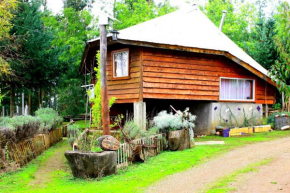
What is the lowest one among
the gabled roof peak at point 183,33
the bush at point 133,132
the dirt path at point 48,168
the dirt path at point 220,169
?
the dirt path at point 48,168

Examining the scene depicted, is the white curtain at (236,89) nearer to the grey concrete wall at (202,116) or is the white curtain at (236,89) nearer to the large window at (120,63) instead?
the grey concrete wall at (202,116)

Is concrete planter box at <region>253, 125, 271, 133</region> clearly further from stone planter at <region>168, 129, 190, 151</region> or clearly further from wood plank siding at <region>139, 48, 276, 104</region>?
stone planter at <region>168, 129, 190, 151</region>

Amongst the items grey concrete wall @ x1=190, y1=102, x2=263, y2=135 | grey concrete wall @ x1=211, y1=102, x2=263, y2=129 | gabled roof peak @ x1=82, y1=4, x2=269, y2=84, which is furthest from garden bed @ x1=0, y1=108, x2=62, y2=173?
grey concrete wall @ x1=211, y1=102, x2=263, y2=129

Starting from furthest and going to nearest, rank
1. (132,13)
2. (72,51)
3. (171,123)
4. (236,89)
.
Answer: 1. (132,13)
2. (72,51)
3. (236,89)
4. (171,123)

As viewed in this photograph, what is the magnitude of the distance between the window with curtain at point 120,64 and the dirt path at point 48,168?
4.57 meters

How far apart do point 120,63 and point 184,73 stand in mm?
3133

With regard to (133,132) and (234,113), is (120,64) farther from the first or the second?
(234,113)

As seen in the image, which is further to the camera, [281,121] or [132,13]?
[132,13]

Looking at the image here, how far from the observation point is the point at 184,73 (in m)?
18.1

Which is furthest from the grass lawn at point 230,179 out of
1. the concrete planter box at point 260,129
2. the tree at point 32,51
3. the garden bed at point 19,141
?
the tree at point 32,51

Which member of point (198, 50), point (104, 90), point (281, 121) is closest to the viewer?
point (104, 90)

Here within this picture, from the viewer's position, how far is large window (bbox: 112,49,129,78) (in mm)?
17617

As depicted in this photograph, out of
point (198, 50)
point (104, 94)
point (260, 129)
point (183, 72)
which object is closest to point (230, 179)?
point (104, 94)

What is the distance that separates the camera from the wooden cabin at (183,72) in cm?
1692
